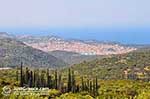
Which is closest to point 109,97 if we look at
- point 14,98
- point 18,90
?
point 18,90

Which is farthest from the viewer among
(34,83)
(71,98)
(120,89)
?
(120,89)

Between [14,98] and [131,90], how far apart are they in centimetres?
8100

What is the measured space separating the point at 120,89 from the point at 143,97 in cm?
6623

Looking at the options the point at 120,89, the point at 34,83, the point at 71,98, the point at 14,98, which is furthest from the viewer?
the point at 120,89

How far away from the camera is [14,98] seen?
118500 millimetres

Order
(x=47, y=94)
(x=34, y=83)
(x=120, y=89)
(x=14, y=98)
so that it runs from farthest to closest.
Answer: (x=120, y=89) < (x=34, y=83) < (x=47, y=94) < (x=14, y=98)

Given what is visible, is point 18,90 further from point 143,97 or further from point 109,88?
point 109,88

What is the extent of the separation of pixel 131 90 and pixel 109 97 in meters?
42.7

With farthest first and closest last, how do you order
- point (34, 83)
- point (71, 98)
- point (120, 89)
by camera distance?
point (120, 89) → point (34, 83) → point (71, 98)

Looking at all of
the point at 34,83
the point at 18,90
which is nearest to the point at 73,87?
the point at 34,83

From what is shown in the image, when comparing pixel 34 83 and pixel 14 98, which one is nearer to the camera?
pixel 14 98

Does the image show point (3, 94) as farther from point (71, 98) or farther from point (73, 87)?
point (73, 87)

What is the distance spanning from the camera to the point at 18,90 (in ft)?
451

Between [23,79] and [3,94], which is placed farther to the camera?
[23,79]
